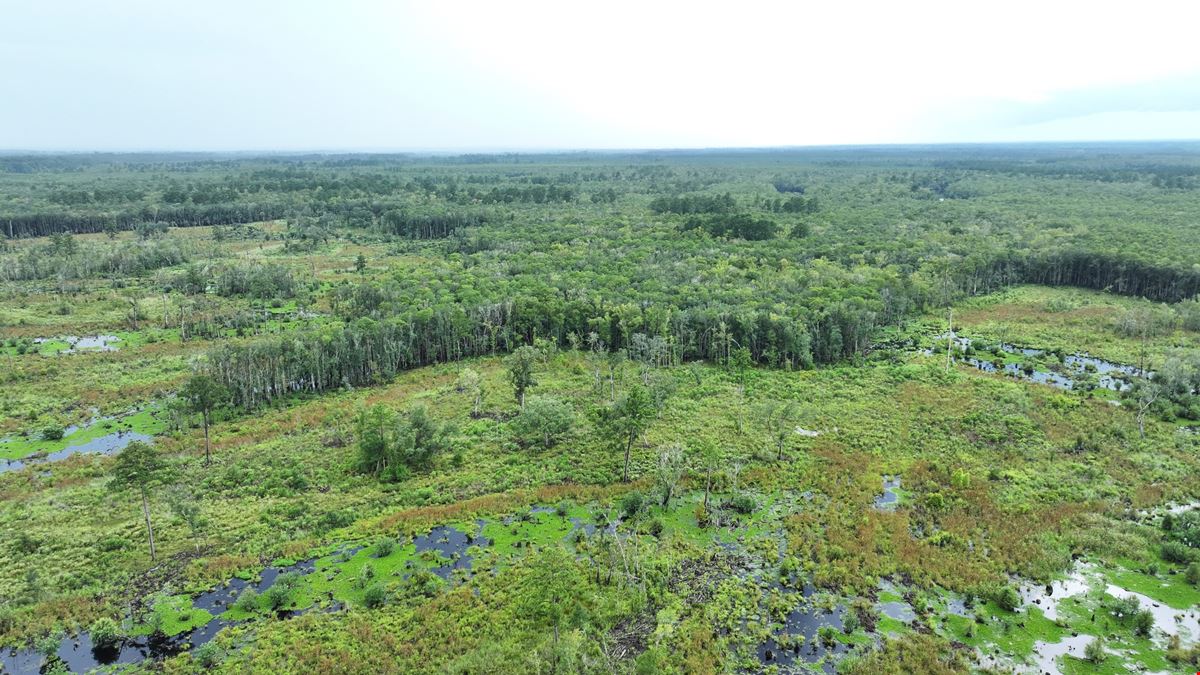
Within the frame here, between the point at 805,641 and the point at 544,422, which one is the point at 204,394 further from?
the point at 805,641

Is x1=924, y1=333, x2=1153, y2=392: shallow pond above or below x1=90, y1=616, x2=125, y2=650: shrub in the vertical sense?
above

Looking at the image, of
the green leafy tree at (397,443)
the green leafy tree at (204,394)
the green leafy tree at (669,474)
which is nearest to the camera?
the green leafy tree at (669,474)

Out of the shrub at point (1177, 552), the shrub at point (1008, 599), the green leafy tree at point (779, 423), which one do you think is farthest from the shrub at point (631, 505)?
the shrub at point (1177, 552)

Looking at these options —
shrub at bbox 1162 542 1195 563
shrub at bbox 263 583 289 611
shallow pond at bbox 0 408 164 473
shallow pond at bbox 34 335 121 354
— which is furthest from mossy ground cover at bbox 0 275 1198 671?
shallow pond at bbox 34 335 121 354

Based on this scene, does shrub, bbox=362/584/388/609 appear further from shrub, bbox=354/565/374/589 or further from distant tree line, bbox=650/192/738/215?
distant tree line, bbox=650/192/738/215

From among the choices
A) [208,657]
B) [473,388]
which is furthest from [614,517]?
[473,388]

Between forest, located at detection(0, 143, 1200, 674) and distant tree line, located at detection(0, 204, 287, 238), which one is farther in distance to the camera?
distant tree line, located at detection(0, 204, 287, 238)

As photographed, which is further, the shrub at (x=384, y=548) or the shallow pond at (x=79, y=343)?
the shallow pond at (x=79, y=343)

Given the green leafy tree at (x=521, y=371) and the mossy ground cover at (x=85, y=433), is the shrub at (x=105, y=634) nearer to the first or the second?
the mossy ground cover at (x=85, y=433)
